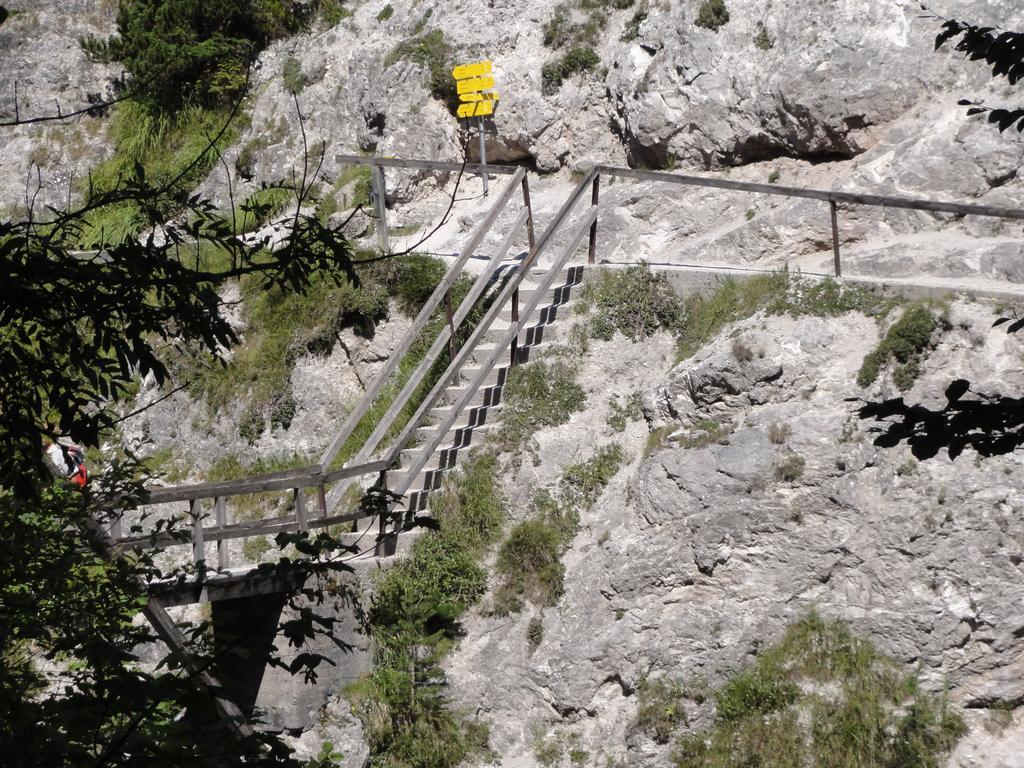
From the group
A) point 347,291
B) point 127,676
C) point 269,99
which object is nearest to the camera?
point 127,676

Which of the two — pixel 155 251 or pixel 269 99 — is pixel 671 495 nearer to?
pixel 155 251

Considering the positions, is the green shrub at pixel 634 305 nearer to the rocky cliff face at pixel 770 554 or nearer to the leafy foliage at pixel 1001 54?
the rocky cliff face at pixel 770 554

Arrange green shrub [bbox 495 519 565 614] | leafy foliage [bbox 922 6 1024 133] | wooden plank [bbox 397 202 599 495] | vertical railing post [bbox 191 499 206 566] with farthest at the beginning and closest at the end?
1. wooden plank [bbox 397 202 599 495]
2. green shrub [bbox 495 519 565 614]
3. vertical railing post [bbox 191 499 206 566]
4. leafy foliage [bbox 922 6 1024 133]

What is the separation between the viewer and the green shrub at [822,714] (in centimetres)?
841

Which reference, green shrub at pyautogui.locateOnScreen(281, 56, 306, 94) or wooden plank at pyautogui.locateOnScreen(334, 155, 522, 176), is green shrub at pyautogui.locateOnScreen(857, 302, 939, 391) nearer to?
wooden plank at pyautogui.locateOnScreen(334, 155, 522, 176)

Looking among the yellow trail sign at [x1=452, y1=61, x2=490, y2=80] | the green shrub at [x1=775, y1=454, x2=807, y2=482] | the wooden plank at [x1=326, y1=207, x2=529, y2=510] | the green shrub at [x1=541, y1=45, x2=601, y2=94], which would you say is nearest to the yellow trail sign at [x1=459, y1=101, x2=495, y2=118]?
the yellow trail sign at [x1=452, y1=61, x2=490, y2=80]

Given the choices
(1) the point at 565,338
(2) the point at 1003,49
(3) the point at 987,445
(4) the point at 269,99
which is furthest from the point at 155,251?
(4) the point at 269,99

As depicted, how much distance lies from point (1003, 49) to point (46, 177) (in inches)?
689

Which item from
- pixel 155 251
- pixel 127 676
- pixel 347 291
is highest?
pixel 155 251

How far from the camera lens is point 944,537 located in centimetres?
878

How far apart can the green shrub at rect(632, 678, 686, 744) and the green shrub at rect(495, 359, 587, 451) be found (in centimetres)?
255

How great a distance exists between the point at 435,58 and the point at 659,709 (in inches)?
378

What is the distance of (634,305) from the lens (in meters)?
11.5

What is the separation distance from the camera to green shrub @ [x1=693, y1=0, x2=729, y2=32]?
43.6ft
